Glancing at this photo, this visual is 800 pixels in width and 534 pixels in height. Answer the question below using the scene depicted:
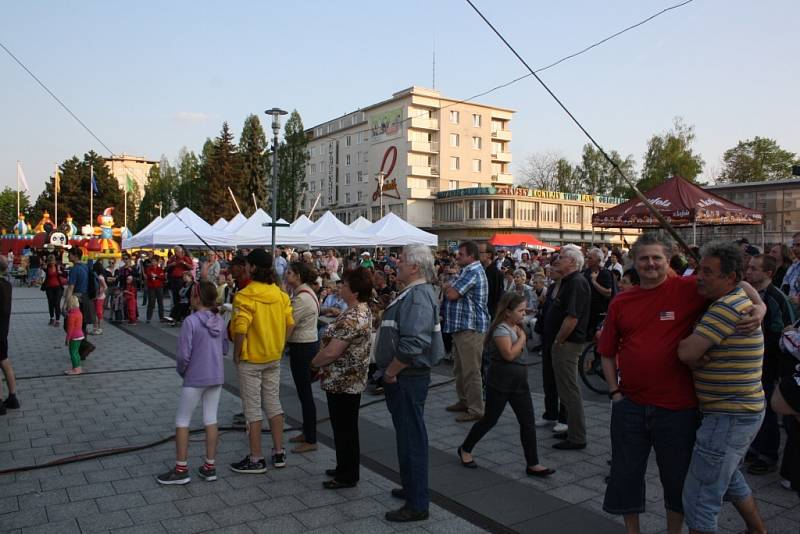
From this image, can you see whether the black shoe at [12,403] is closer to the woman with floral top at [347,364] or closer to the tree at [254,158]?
the woman with floral top at [347,364]

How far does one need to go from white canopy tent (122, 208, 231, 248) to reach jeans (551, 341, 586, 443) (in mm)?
14627

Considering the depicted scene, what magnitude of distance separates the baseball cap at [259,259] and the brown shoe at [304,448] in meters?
1.73

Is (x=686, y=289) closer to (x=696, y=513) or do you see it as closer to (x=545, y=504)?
(x=696, y=513)

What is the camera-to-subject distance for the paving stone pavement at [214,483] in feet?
12.8

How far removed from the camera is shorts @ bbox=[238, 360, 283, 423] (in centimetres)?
485

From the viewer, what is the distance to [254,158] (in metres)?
63.2

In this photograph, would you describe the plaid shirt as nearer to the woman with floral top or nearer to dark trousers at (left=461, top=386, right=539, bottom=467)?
dark trousers at (left=461, top=386, right=539, bottom=467)

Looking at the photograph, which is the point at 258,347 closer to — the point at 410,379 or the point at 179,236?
the point at 410,379

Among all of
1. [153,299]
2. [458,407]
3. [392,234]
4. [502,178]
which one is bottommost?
[458,407]

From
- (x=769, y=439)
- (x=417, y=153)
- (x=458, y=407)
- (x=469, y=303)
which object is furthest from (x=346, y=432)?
(x=417, y=153)

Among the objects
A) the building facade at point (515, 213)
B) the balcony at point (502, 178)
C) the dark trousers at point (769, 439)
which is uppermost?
the balcony at point (502, 178)

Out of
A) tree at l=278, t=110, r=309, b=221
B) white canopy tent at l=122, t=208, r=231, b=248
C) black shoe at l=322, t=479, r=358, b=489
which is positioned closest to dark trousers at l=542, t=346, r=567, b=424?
black shoe at l=322, t=479, r=358, b=489

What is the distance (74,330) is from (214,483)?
5287 millimetres

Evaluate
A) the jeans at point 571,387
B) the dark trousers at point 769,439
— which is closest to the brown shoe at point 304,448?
the jeans at point 571,387
